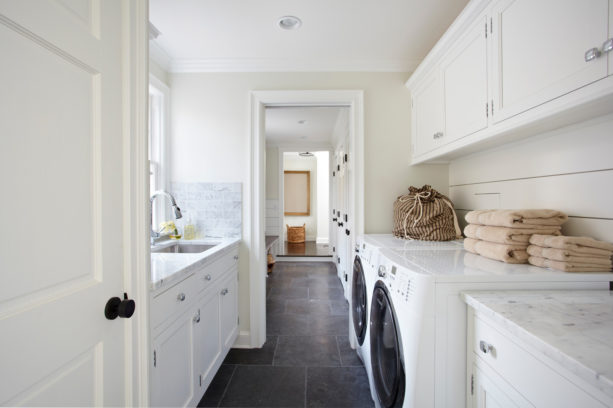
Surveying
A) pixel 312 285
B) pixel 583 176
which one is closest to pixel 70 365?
pixel 583 176

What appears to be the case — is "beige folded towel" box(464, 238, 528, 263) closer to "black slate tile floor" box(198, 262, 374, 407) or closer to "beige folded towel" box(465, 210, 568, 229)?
"beige folded towel" box(465, 210, 568, 229)

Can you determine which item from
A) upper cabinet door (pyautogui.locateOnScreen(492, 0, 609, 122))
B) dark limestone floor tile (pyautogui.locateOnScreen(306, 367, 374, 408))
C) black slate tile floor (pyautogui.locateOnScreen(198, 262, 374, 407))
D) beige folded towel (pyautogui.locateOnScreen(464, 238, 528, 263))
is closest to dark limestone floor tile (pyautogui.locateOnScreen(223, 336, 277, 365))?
black slate tile floor (pyautogui.locateOnScreen(198, 262, 374, 407))

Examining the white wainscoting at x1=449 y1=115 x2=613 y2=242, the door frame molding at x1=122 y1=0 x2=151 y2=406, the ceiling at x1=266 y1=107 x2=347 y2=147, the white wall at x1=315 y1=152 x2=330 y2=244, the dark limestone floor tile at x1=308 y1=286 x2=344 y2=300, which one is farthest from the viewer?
the white wall at x1=315 y1=152 x2=330 y2=244

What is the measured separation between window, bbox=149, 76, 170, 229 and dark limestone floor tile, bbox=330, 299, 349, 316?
1981 mm

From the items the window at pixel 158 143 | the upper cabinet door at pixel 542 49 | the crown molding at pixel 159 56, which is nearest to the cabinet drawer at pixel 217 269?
the window at pixel 158 143

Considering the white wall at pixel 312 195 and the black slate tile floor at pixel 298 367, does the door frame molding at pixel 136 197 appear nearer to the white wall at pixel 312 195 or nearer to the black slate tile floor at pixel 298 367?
the black slate tile floor at pixel 298 367

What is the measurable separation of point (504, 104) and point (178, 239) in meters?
2.24

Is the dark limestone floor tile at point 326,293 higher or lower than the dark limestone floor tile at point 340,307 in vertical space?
lower

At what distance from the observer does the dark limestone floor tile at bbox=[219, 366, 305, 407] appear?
5.06 ft

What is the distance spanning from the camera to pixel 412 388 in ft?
3.16

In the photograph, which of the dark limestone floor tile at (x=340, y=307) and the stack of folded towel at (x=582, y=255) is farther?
the dark limestone floor tile at (x=340, y=307)

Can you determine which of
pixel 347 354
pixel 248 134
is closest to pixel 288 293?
pixel 347 354

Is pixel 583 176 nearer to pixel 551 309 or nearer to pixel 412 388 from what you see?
pixel 551 309

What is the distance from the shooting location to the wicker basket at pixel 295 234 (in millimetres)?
6717
